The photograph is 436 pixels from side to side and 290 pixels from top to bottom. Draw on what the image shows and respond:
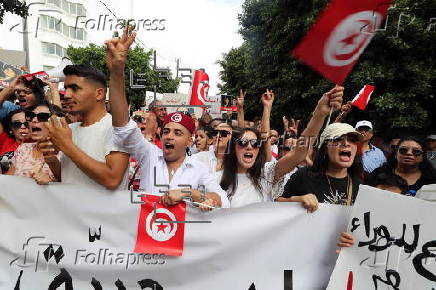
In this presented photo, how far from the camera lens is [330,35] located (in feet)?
8.81

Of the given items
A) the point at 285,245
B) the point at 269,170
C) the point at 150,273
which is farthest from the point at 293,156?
the point at 150,273

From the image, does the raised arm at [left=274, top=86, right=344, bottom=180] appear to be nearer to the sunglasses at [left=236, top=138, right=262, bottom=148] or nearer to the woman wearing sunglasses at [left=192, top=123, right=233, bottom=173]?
the sunglasses at [left=236, top=138, right=262, bottom=148]

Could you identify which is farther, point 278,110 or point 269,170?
point 278,110

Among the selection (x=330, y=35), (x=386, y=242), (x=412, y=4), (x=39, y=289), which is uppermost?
(x=412, y=4)

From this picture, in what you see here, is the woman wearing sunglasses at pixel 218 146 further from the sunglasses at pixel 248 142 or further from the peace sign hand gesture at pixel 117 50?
the peace sign hand gesture at pixel 117 50

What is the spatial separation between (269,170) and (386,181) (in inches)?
31.6

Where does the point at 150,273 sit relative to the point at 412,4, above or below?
below

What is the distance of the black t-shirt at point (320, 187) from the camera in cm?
271

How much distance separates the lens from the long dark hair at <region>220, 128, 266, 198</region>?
9.66 ft

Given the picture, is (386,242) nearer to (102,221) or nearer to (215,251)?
(215,251)

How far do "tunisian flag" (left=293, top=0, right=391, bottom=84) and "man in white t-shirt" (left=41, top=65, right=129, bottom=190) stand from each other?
1.32m

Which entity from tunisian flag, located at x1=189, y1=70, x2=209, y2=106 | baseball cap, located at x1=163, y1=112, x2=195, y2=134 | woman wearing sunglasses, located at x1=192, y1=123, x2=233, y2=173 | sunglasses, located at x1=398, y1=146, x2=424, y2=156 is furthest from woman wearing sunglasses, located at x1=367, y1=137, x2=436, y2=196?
tunisian flag, located at x1=189, y1=70, x2=209, y2=106

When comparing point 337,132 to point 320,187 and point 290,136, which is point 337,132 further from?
point 290,136

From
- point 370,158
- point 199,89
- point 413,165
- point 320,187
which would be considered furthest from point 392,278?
point 199,89
